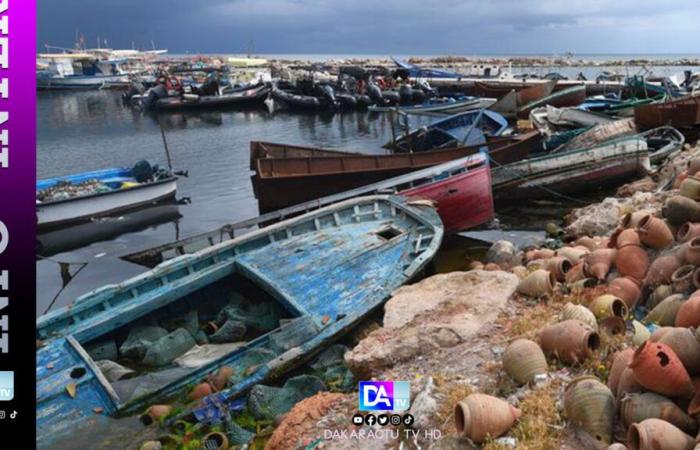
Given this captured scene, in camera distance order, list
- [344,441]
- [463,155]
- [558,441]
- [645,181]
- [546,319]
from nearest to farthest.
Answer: [558,441], [344,441], [546,319], [645,181], [463,155]

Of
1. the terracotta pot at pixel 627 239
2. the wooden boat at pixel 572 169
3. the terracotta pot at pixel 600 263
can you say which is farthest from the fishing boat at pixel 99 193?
the terracotta pot at pixel 627 239

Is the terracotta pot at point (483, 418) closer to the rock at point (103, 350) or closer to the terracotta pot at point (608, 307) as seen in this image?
the terracotta pot at point (608, 307)

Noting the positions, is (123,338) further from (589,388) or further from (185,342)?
(589,388)

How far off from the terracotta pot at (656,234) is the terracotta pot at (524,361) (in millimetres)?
3128


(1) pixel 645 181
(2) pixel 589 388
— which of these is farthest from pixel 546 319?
(1) pixel 645 181

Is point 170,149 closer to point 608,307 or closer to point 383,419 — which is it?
point 383,419

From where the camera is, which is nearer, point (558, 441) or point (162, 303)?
point (558, 441)

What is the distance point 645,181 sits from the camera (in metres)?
15.8

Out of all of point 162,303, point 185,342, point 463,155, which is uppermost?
point 463,155

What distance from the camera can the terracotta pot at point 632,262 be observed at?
689cm

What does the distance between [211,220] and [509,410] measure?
15.6 metres

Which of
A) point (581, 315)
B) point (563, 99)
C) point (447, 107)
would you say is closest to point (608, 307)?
point (581, 315)

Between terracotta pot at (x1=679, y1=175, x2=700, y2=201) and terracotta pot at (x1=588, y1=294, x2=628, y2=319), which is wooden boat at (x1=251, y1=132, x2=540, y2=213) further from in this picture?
terracotta pot at (x1=588, y1=294, x2=628, y2=319)

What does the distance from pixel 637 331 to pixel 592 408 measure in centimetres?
134
